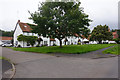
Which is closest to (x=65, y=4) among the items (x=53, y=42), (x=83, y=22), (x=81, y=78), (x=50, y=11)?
(x=50, y=11)

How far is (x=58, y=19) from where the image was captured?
1562 centimetres

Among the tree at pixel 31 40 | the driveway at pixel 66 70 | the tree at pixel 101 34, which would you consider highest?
the tree at pixel 101 34

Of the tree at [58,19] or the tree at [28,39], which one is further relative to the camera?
the tree at [28,39]

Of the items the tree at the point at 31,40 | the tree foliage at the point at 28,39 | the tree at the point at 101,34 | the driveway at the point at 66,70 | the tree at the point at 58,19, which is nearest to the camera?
the driveway at the point at 66,70

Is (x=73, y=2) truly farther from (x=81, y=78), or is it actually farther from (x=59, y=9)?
(x=81, y=78)

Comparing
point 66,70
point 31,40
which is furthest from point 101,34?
point 66,70

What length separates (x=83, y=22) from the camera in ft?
53.2

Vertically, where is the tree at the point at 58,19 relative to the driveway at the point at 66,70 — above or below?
above

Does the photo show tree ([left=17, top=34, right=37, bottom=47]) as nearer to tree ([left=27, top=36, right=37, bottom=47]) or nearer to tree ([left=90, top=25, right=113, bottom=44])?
tree ([left=27, top=36, right=37, bottom=47])

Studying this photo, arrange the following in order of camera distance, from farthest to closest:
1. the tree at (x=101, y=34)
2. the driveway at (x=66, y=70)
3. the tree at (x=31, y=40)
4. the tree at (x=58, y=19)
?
1. the tree at (x=101, y=34)
2. the tree at (x=31, y=40)
3. the tree at (x=58, y=19)
4. the driveway at (x=66, y=70)

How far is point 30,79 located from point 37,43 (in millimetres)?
27817

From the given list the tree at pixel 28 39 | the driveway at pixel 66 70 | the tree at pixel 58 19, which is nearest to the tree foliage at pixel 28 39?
the tree at pixel 28 39

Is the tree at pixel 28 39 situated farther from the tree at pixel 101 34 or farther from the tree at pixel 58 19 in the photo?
the tree at pixel 101 34

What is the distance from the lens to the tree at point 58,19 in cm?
1444
